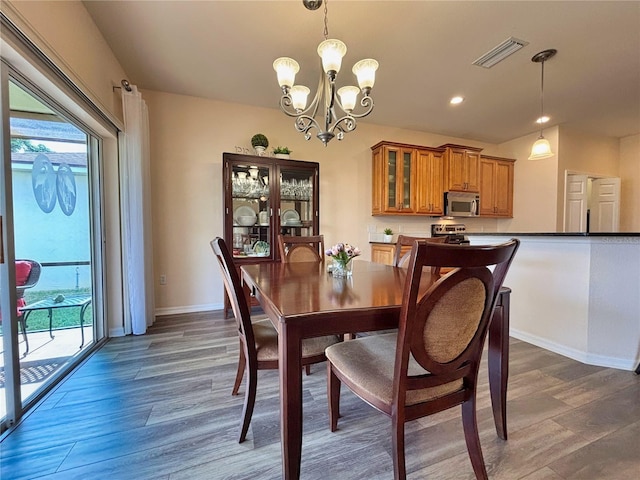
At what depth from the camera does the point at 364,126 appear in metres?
4.00

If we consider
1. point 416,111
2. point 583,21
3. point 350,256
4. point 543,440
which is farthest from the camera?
point 416,111

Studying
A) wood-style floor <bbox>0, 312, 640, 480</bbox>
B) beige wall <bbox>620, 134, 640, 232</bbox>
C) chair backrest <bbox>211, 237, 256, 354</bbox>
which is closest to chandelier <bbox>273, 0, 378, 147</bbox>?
chair backrest <bbox>211, 237, 256, 354</bbox>

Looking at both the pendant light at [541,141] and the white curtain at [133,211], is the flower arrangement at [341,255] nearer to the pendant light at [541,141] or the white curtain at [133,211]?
the white curtain at [133,211]

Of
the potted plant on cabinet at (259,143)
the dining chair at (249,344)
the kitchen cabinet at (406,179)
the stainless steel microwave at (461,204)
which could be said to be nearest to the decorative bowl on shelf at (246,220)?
the potted plant on cabinet at (259,143)

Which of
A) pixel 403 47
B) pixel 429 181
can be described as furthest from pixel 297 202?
pixel 429 181

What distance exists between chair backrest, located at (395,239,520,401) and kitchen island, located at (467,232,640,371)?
74.1 inches

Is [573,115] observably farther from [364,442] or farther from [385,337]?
[364,442]

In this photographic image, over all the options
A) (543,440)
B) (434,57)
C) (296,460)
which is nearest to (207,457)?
(296,460)

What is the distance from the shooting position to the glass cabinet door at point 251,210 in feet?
10.4

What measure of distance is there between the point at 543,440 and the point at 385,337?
93 cm

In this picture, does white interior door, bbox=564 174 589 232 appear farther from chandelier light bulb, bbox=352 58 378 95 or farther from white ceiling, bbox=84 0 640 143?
chandelier light bulb, bbox=352 58 378 95

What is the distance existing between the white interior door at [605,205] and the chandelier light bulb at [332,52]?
18.3 ft

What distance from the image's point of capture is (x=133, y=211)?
2525mm

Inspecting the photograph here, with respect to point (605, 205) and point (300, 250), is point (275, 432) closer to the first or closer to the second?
point (300, 250)
